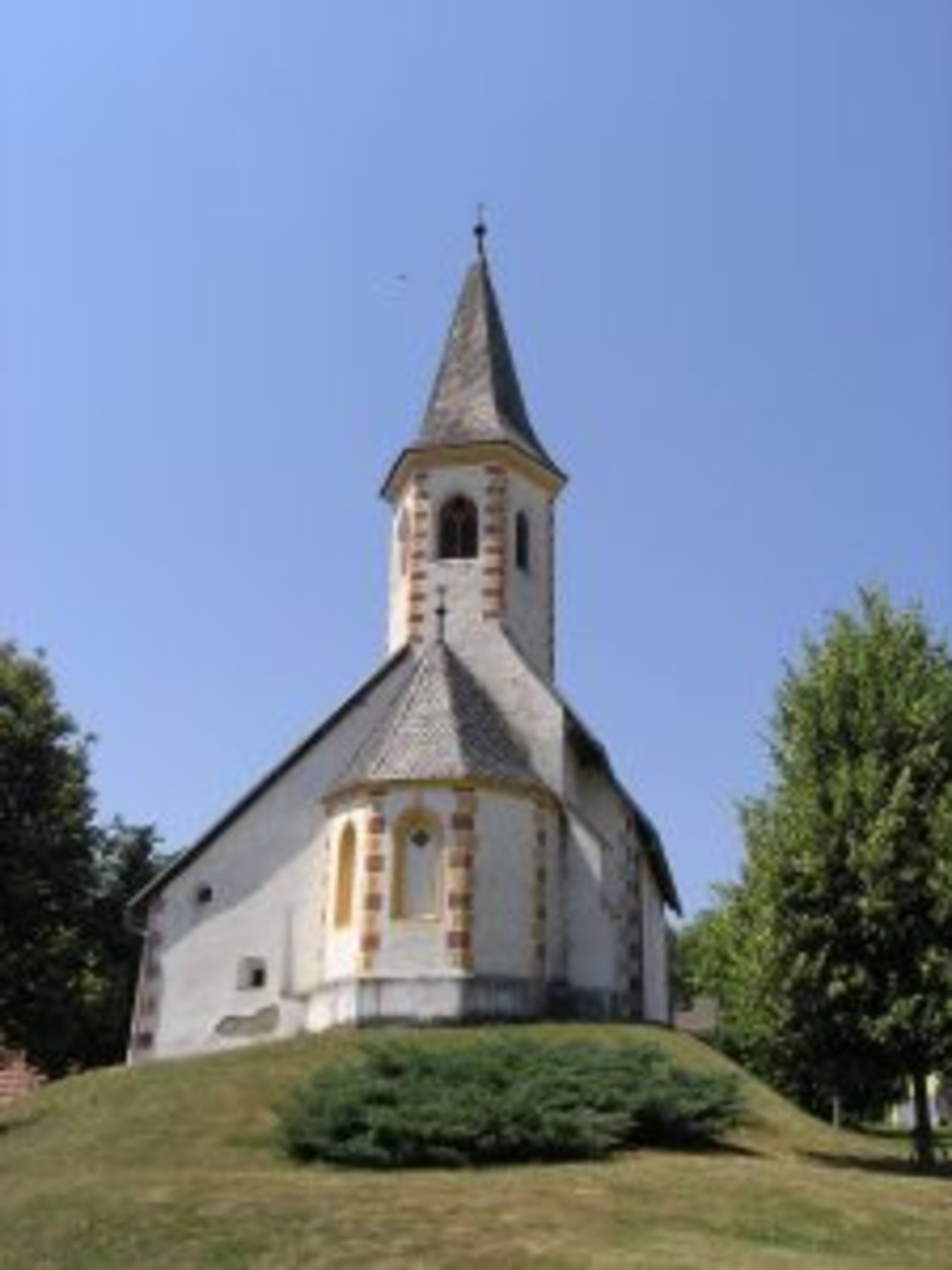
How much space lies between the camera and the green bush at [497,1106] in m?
18.9

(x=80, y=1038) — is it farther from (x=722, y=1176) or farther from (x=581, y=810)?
(x=722, y=1176)

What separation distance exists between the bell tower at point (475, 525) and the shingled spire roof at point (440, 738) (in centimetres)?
163

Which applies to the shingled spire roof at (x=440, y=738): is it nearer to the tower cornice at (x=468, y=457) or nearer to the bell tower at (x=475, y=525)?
the bell tower at (x=475, y=525)

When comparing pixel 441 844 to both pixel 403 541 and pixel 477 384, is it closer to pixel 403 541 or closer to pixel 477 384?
pixel 403 541

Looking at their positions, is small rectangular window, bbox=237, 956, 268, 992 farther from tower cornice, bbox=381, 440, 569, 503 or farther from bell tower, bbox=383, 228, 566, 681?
tower cornice, bbox=381, 440, 569, 503

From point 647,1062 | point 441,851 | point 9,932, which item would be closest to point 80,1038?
point 9,932

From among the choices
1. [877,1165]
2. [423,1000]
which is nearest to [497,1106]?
[877,1165]

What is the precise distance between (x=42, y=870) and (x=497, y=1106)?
677 inches

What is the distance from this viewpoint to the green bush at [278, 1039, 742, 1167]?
744 inches

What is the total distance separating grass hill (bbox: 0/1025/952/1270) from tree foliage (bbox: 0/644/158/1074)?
1003cm

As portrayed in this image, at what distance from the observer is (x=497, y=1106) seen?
1930 centimetres

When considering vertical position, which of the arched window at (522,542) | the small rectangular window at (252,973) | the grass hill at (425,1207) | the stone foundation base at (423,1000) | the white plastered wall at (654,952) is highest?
the arched window at (522,542)

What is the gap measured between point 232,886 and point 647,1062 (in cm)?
1334

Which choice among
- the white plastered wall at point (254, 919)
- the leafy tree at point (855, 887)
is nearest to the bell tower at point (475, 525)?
the white plastered wall at point (254, 919)
